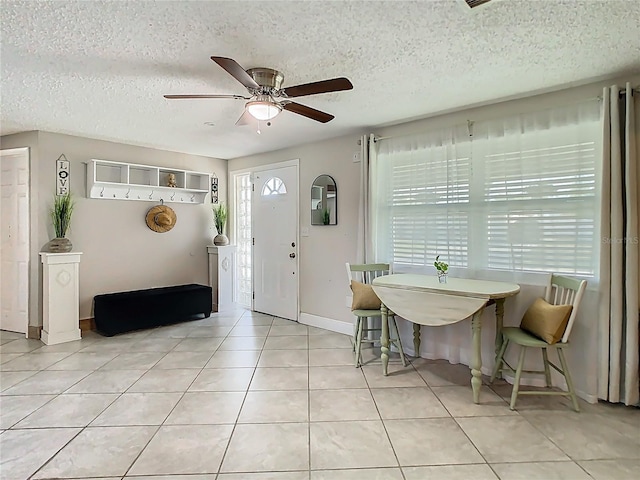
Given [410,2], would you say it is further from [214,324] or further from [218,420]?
[214,324]

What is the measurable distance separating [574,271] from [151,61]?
3085 millimetres

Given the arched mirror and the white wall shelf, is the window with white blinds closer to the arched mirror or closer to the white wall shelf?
the arched mirror

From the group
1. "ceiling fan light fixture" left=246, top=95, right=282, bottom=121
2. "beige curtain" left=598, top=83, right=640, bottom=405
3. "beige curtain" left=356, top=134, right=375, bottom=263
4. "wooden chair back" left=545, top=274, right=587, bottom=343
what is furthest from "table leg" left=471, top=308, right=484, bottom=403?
"ceiling fan light fixture" left=246, top=95, right=282, bottom=121

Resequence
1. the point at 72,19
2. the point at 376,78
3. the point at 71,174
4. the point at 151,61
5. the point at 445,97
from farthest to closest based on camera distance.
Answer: the point at 71,174
the point at 445,97
the point at 376,78
the point at 151,61
the point at 72,19

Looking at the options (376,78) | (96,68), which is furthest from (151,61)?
(376,78)

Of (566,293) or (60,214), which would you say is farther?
(60,214)

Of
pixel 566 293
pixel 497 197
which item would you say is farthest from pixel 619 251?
pixel 497 197

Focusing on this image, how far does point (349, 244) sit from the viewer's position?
3.81 meters

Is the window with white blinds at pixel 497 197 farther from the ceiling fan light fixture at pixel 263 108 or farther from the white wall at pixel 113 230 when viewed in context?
the white wall at pixel 113 230

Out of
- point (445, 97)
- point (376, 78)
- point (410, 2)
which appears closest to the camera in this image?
point (410, 2)

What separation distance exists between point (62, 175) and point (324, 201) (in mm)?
2825

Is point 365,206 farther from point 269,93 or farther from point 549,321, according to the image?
point 549,321

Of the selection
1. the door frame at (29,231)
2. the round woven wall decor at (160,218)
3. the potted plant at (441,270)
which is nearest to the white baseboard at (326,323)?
the potted plant at (441,270)

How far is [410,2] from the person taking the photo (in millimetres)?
1603
